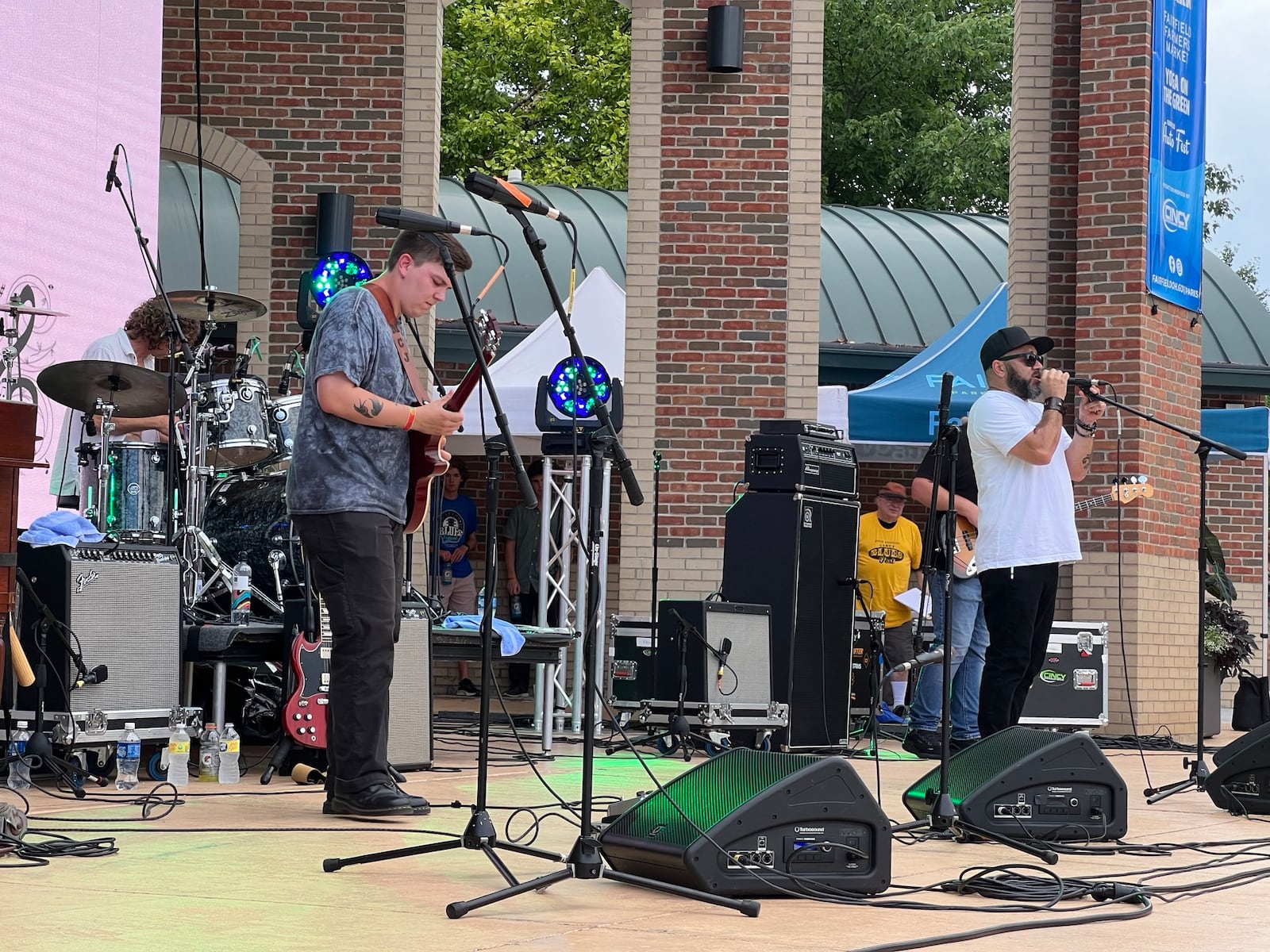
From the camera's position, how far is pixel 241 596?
297 inches

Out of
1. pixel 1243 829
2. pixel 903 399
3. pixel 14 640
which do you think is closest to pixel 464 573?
pixel 903 399

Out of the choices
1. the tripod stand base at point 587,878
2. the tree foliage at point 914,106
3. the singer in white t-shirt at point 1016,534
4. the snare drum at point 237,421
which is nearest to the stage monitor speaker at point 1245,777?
the singer in white t-shirt at point 1016,534

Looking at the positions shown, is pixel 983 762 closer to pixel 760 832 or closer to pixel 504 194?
pixel 760 832

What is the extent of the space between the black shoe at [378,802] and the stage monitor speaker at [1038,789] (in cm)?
173

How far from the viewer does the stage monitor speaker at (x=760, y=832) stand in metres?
4.04

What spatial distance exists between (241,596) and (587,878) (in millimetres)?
3858

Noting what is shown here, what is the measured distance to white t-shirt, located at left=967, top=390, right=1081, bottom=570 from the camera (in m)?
6.30

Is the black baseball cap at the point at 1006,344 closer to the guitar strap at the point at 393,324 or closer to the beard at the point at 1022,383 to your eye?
the beard at the point at 1022,383

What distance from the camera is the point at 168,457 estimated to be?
707 centimetres

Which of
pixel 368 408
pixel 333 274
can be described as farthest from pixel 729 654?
pixel 368 408

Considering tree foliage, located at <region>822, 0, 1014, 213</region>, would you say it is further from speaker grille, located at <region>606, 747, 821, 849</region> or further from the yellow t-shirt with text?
speaker grille, located at <region>606, 747, 821, 849</region>

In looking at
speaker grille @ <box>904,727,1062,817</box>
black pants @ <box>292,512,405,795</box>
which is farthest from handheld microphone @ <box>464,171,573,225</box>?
speaker grille @ <box>904,727,1062,817</box>

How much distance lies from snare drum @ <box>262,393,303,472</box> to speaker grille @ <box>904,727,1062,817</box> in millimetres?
3612

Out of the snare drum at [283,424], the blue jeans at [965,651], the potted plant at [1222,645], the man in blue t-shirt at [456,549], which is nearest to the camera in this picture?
the snare drum at [283,424]
